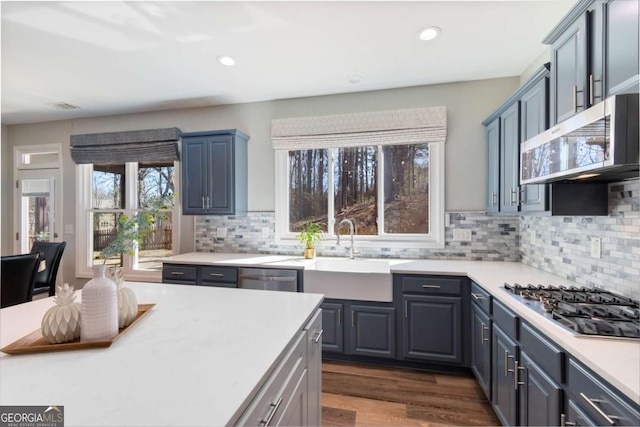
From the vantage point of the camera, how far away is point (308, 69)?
8.44 ft

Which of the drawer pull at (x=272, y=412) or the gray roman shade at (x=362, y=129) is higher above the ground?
the gray roman shade at (x=362, y=129)

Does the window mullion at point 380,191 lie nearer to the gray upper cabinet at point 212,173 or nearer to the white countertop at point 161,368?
the gray upper cabinet at point 212,173

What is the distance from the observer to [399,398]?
6.70ft

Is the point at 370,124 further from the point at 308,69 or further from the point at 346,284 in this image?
the point at 346,284

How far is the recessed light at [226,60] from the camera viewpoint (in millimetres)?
2370

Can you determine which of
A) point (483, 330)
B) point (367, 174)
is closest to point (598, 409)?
point (483, 330)

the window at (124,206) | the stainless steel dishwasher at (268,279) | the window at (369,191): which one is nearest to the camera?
the stainless steel dishwasher at (268,279)

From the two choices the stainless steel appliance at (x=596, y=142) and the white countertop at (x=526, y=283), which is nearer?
the white countertop at (x=526, y=283)

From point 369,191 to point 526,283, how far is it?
1658 millimetres

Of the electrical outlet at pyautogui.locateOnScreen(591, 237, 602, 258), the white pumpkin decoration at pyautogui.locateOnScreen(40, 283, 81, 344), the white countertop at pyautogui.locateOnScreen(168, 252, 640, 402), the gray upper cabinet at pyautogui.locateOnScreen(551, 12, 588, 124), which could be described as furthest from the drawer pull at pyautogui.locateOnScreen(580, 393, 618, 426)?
the white pumpkin decoration at pyautogui.locateOnScreen(40, 283, 81, 344)

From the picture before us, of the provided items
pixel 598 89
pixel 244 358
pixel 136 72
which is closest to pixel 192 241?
pixel 136 72

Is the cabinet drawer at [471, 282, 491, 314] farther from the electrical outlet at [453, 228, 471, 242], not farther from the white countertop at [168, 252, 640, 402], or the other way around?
the electrical outlet at [453, 228, 471, 242]

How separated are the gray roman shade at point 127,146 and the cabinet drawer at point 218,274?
153cm

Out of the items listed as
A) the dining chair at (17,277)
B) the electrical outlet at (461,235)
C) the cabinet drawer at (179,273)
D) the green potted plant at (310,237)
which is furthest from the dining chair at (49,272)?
the electrical outlet at (461,235)
